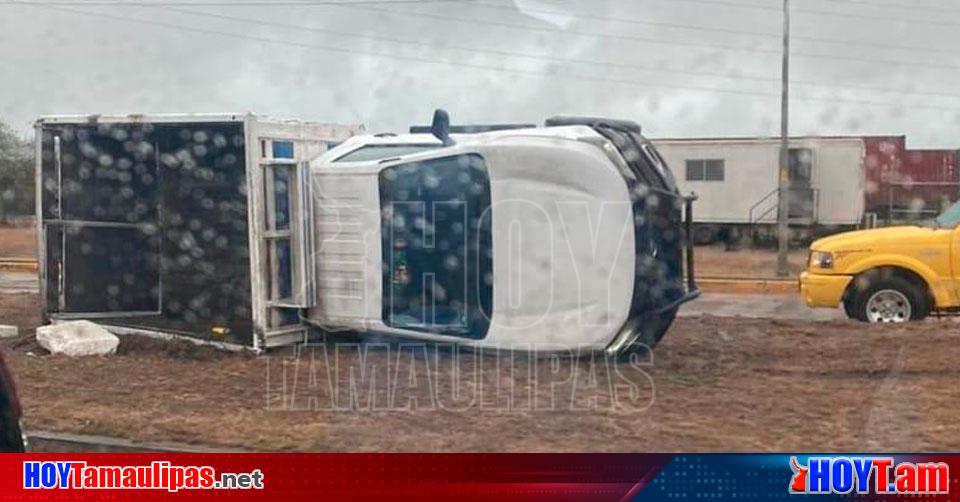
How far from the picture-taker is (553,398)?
4.92 meters

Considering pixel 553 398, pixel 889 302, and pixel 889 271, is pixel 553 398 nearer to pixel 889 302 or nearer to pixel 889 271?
pixel 889 271

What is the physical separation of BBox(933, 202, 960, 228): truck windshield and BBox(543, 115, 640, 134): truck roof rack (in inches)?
113

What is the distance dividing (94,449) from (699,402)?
2574mm

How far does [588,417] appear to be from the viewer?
4551 millimetres

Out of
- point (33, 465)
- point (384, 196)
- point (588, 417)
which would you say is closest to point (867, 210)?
point (384, 196)

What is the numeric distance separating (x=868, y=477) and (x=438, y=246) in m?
3.09

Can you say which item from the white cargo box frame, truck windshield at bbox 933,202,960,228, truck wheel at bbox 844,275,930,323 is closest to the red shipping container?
truck windshield at bbox 933,202,960,228

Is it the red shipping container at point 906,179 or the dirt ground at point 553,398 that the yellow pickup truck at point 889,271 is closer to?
the red shipping container at point 906,179

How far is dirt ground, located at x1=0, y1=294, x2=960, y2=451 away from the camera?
414cm

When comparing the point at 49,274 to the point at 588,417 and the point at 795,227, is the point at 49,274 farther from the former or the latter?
the point at 795,227

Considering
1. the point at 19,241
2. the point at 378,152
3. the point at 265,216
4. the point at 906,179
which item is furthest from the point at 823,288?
the point at 19,241

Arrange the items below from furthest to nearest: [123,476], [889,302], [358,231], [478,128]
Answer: [889,302] → [358,231] → [478,128] → [123,476]

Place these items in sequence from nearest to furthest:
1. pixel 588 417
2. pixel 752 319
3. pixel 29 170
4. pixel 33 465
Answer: pixel 33 465, pixel 588 417, pixel 29 170, pixel 752 319

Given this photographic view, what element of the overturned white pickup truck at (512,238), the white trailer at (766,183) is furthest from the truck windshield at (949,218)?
the overturned white pickup truck at (512,238)
